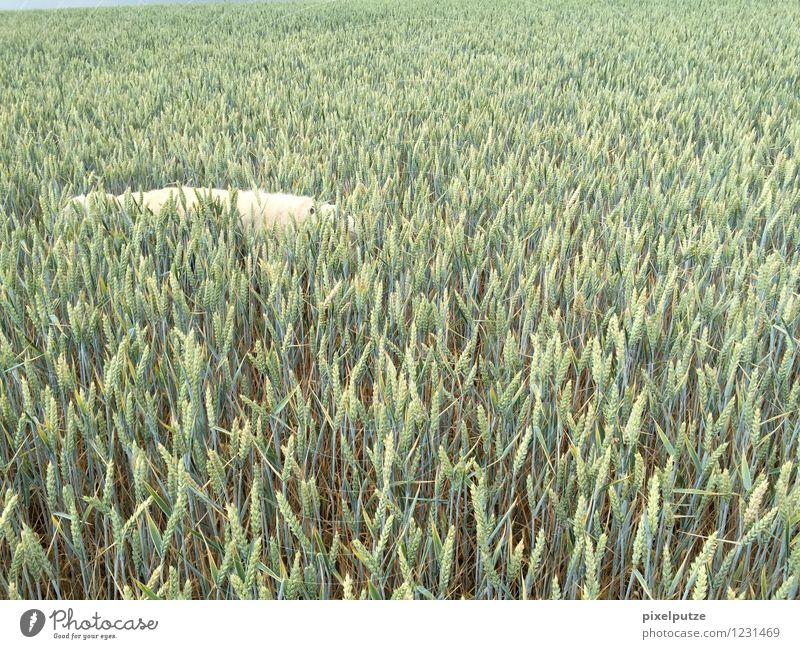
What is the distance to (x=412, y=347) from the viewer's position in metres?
0.99

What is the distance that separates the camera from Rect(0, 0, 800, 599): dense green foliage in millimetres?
808

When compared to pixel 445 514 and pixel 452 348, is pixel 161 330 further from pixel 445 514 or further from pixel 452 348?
pixel 445 514

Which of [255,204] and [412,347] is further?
[255,204]

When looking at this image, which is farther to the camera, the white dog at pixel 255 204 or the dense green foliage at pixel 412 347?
the white dog at pixel 255 204

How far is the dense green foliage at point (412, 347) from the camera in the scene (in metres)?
0.81

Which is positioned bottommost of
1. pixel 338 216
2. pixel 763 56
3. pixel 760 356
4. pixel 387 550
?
pixel 387 550

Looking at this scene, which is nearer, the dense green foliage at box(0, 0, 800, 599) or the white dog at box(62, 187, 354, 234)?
the dense green foliage at box(0, 0, 800, 599)

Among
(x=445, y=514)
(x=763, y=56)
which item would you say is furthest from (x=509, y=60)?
(x=445, y=514)

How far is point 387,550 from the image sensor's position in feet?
2.91
